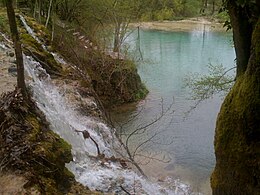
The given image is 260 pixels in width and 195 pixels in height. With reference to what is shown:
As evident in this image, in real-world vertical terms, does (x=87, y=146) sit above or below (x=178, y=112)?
above

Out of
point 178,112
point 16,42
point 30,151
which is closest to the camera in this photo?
point 30,151

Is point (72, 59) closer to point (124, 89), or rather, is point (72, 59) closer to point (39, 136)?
point (124, 89)

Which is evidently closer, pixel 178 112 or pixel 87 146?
pixel 87 146

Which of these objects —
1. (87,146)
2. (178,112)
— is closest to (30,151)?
(87,146)

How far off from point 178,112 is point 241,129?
912 cm

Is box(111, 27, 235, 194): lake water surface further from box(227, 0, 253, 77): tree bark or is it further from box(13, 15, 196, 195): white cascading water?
box(227, 0, 253, 77): tree bark

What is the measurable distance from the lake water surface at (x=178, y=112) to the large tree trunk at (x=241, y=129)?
13.8 feet

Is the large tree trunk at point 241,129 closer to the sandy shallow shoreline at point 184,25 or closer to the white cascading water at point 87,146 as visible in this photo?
the white cascading water at point 87,146

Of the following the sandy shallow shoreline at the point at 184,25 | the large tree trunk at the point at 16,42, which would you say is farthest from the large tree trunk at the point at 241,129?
the sandy shallow shoreline at the point at 184,25

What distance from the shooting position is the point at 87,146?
7.48 meters

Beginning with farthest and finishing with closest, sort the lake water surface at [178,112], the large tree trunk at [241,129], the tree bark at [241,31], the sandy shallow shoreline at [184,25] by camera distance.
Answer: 1. the sandy shallow shoreline at [184,25]
2. the lake water surface at [178,112]
3. the tree bark at [241,31]
4. the large tree trunk at [241,129]

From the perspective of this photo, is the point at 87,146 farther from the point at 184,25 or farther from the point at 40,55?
the point at 184,25

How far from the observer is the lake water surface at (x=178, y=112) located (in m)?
9.24

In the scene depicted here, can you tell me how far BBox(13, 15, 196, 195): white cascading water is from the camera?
5.99 m
